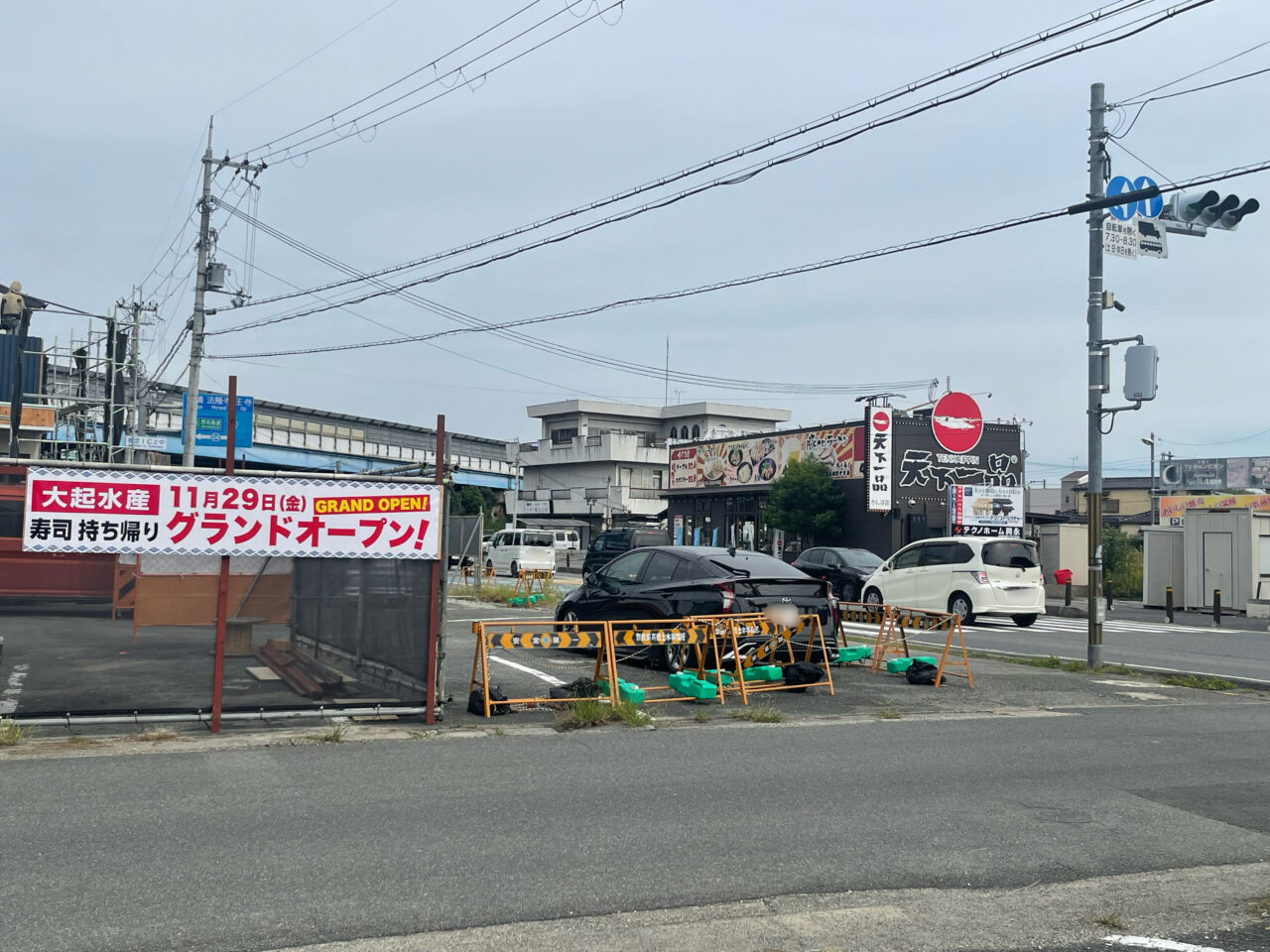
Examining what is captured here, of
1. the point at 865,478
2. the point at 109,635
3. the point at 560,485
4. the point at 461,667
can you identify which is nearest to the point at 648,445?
the point at 560,485

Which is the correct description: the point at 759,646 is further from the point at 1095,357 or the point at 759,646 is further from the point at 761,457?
the point at 761,457

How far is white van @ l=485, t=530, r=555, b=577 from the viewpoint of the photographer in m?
40.8

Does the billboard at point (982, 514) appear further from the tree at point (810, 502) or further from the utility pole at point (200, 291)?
the utility pole at point (200, 291)

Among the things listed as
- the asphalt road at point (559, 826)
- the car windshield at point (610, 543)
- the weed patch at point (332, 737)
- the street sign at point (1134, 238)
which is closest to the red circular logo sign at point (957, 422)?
the car windshield at point (610, 543)

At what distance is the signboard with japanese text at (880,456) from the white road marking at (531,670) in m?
29.1

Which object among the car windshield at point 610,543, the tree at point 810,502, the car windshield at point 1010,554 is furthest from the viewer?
the tree at point 810,502

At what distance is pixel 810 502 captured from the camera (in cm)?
4378

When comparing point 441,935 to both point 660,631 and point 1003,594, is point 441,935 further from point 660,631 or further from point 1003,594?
A: point 1003,594

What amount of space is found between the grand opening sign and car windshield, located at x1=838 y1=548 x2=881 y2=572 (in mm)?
18080

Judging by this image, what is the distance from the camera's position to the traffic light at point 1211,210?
45.5 feet

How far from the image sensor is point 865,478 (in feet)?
139

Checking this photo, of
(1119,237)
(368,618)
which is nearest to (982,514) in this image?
(1119,237)

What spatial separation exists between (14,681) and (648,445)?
225 ft

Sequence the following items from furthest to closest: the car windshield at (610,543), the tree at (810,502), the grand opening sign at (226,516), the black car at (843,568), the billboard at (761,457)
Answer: the billboard at (761,457)
the tree at (810,502)
the car windshield at (610,543)
the black car at (843,568)
the grand opening sign at (226,516)
